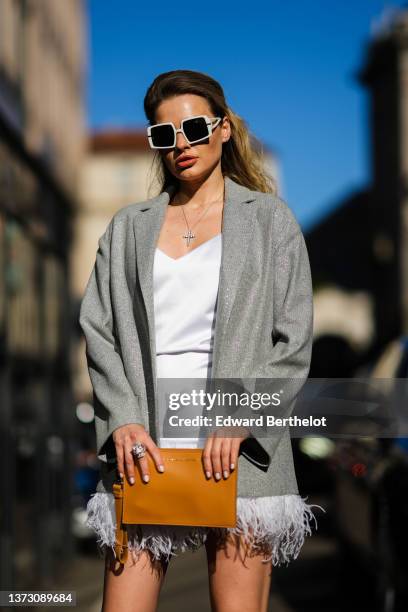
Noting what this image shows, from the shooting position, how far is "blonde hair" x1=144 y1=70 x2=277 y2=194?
3.13m

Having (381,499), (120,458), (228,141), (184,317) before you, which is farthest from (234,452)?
(381,499)

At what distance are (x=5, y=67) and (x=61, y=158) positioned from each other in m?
4.77

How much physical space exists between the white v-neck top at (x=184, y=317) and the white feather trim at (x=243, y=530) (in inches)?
8.3

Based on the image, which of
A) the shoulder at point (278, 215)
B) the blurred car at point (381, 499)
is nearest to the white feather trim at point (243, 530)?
the shoulder at point (278, 215)

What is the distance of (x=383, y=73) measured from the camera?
46.4m

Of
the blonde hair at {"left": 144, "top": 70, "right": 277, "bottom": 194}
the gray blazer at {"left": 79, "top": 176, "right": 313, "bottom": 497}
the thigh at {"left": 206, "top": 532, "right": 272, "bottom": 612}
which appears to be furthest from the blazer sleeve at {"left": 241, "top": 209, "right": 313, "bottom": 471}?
the blonde hair at {"left": 144, "top": 70, "right": 277, "bottom": 194}

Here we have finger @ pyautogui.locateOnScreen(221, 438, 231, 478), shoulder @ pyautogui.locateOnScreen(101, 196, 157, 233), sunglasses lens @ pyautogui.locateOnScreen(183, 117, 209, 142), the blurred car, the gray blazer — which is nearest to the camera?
finger @ pyautogui.locateOnScreen(221, 438, 231, 478)

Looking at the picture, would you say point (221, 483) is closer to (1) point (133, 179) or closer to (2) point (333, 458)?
(2) point (333, 458)

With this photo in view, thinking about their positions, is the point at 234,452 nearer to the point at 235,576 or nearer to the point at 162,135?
the point at 235,576

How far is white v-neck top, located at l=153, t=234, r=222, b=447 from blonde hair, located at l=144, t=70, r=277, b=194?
1.26 feet

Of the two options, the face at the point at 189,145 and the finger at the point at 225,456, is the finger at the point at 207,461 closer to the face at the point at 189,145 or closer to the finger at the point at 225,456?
the finger at the point at 225,456

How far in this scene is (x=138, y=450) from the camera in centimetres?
286

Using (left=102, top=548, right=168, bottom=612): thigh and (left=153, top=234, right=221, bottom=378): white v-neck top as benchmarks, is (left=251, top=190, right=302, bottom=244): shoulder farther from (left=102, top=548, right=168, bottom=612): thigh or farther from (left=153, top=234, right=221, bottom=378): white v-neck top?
(left=102, top=548, right=168, bottom=612): thigh

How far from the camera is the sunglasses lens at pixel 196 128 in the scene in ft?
10.1
